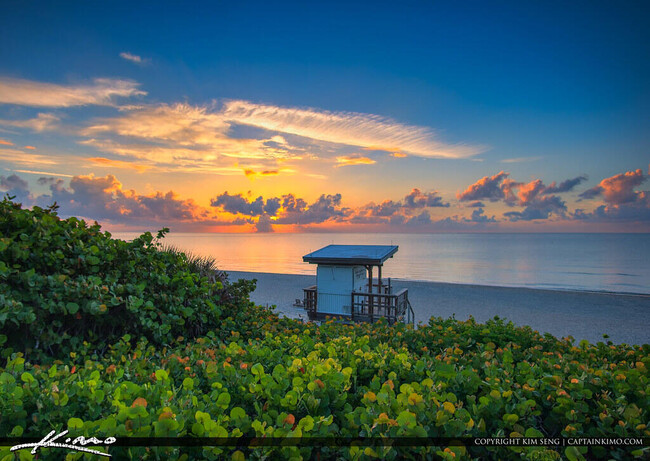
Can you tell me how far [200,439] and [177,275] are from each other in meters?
3.78

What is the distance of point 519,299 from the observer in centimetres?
2638

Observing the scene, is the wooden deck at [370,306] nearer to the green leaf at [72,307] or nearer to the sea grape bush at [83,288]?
the sea grape bush at [83,288]

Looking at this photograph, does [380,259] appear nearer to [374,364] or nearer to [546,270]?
[374,364]

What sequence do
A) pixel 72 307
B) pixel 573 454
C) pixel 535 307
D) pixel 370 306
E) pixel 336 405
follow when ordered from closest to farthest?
pixel 573 454 < pixel 336 405 < pixel 72 307 < pixel 370 306 < pixel 535 307

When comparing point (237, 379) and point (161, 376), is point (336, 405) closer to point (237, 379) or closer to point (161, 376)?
point (237, 379)

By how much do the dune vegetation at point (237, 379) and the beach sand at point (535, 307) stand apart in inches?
388

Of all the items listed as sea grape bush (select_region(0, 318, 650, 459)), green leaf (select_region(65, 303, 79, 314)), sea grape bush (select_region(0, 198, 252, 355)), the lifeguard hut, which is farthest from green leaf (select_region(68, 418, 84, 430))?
the lifeguard hut

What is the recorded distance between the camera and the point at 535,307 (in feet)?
76.5

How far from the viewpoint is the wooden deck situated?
14594 millimetres

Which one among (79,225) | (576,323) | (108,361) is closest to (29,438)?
(108,361)

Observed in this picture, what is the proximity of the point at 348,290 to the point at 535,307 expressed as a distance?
14228 mm
